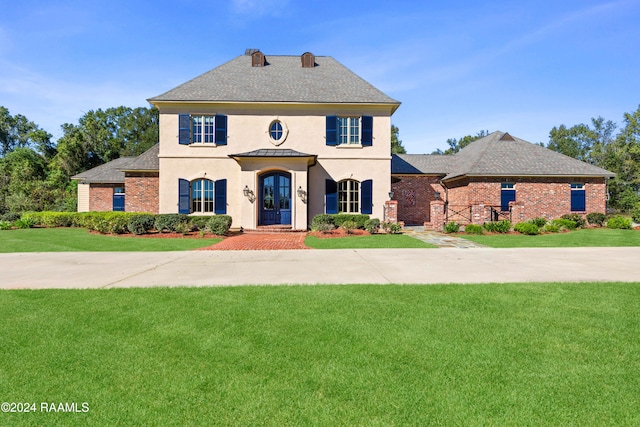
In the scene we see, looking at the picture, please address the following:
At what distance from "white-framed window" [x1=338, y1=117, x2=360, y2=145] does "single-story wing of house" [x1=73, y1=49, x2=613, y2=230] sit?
6cm

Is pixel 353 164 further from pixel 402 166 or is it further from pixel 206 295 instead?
pixel 206 295

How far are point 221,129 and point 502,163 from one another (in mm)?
17621

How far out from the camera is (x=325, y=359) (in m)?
3.35

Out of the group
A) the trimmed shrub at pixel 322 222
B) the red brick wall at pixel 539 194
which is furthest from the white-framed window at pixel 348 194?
the red brick wall at pixel 539 194

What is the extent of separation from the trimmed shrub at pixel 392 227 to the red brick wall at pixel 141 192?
1379 centimetres

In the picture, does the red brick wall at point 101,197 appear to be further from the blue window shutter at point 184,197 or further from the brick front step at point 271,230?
the brick front step at point 271,230

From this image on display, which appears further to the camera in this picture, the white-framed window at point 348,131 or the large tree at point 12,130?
the large tree at point 12,130

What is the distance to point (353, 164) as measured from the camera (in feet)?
61.6

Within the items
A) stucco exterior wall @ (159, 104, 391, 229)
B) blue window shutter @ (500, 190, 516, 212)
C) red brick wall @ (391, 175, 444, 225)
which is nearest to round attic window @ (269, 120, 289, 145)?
stucco exterior wall @ (159, 104, 391, 229)

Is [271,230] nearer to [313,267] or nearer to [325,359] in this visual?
[313,267]

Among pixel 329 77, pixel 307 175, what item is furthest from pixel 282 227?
pixel 329 77

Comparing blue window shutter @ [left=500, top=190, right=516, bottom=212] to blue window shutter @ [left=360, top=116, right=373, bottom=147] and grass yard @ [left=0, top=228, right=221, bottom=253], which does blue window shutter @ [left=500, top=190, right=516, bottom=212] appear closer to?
blue window shutter @ [left=360, top=116, right=373, bottom=147]

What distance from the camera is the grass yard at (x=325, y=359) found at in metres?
2.55

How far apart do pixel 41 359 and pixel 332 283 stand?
14.5ft
